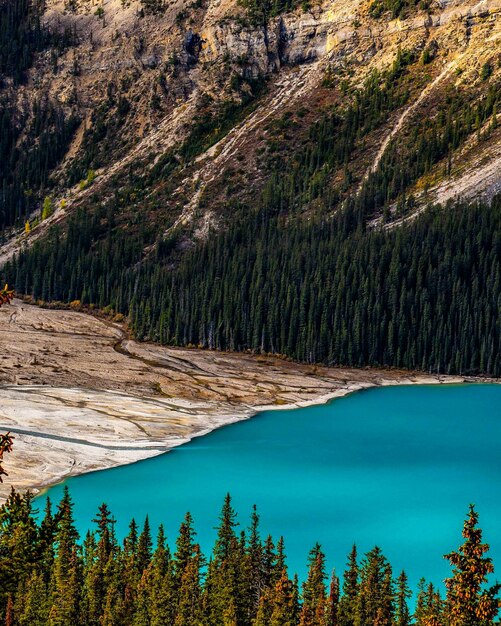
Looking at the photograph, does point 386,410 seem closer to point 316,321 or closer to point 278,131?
point 316,321

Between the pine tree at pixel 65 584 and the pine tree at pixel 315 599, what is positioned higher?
the pine tree at pixel 315 599

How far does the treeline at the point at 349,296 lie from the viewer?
122 meters

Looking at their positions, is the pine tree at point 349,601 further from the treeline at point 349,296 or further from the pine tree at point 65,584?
the treeline at point 349,296

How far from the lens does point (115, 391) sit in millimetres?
100188

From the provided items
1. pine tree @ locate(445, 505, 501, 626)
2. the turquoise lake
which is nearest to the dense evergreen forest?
the turquoise lake

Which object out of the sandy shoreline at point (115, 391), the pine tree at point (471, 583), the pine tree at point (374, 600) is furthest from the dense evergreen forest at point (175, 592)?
the sandy shoreline at point (115, 391)

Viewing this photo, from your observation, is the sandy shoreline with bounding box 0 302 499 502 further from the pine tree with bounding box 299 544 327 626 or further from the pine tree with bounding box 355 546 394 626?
the pine tree with bounding box 355 546 394 626

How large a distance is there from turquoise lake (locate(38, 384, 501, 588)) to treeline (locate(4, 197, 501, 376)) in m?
23.9

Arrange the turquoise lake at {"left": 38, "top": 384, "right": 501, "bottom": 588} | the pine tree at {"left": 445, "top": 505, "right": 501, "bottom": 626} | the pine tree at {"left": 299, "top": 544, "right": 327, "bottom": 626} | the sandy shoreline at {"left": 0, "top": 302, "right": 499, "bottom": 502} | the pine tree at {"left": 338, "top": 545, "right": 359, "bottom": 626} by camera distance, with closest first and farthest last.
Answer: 1. the pine tree at {"left": 445, "top": 505, "right": 501, "bottom": 626}
2. the pine tree at {"left": 299, "top": 544, "right": 327, "bottom": 626}
3. the pine tree at {"left": 338, "top": 545, "right": 359, "bottom": 626}
4. the turquoise lake at {"left": 38, "top": 384, "right": 501, "bottom": 588}
5. the sandy shoreline at {"left": 0, "top": 302, "right": 499, "bottom": 502}

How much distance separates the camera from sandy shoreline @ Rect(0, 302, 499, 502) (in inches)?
2938

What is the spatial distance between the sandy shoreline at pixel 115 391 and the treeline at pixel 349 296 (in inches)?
176

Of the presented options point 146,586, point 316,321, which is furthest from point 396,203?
point 146,586

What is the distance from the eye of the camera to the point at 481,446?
8162cm

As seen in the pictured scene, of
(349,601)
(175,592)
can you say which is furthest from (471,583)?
(175,592)
